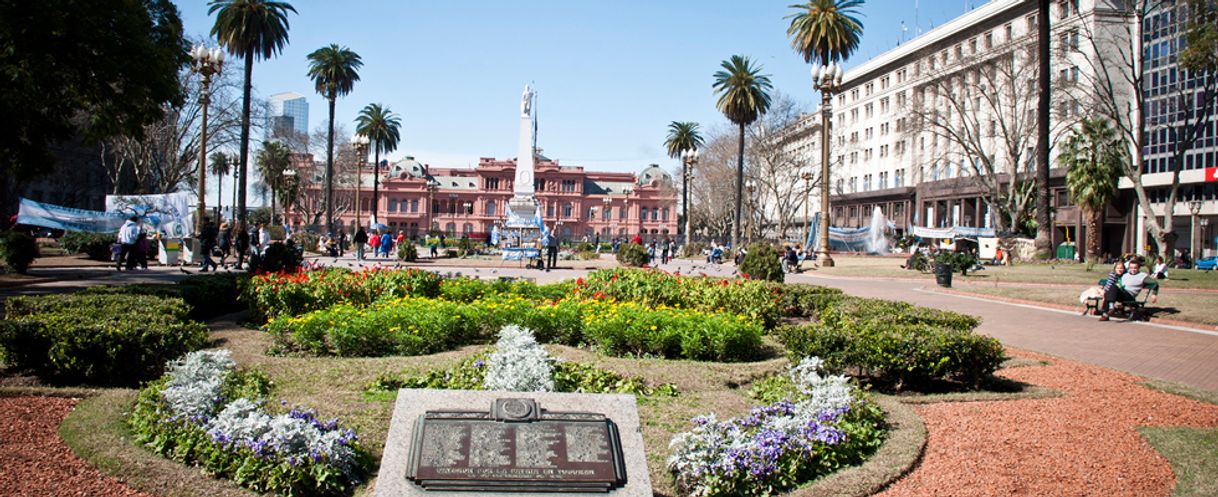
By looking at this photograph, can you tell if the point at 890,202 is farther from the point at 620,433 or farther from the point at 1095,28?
the point at 620,433

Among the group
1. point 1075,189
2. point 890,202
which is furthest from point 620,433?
point 890,202

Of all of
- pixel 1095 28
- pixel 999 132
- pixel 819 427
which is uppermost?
pixel 1095 28

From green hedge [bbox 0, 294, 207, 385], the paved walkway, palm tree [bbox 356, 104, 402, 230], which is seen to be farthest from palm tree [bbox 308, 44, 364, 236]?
green hedge [bbox 0, 294, 207, 385]

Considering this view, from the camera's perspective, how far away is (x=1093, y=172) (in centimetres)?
3666

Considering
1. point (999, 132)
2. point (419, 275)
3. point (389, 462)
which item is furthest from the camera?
point (999, 132)

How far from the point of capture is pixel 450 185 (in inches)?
4469

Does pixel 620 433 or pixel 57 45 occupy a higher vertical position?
pixel 57 45

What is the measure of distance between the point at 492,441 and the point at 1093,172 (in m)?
39.7

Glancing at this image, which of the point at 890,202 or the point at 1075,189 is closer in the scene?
the point at 1075,189

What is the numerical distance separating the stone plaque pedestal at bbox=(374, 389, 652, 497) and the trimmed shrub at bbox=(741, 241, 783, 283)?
1473 cm

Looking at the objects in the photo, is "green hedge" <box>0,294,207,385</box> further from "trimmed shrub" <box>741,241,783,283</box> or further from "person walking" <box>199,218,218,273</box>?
"person walking" <box>199,218,218,273</box>

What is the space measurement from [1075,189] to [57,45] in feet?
128

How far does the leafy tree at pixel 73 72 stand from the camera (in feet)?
43.4

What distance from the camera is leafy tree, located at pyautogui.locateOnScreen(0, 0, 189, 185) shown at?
13.2 metres
